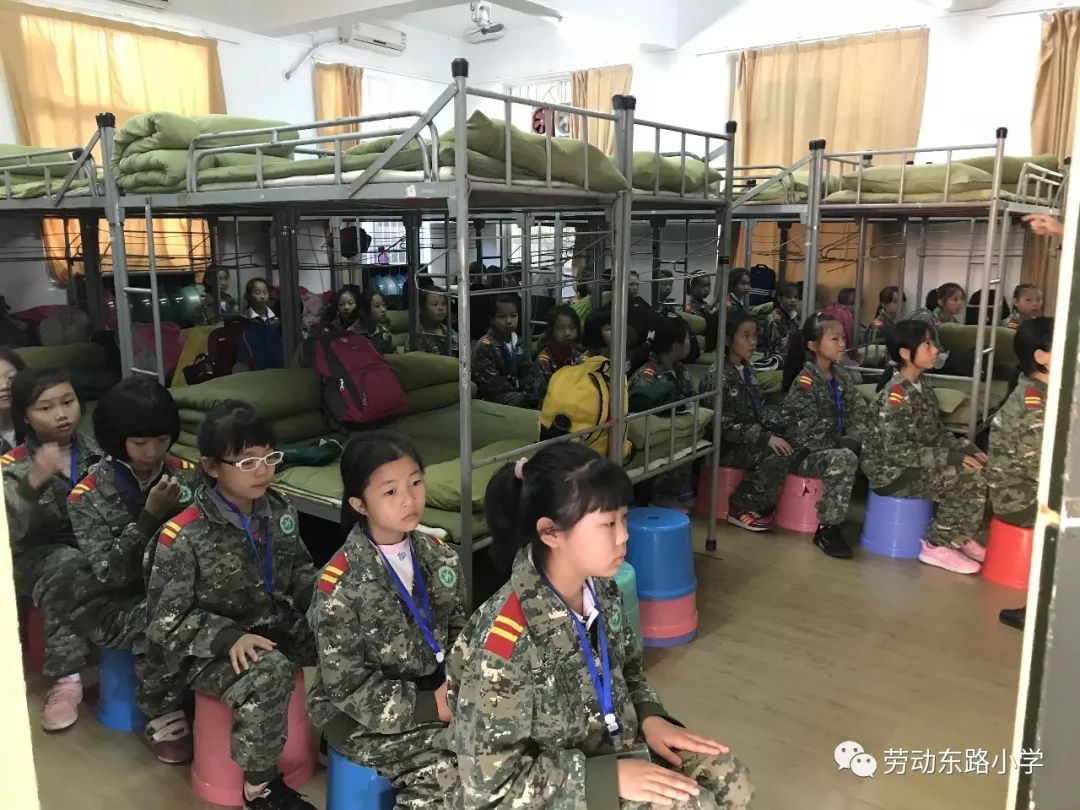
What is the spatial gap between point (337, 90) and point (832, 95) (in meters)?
4.86

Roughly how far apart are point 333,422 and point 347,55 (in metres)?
6.30

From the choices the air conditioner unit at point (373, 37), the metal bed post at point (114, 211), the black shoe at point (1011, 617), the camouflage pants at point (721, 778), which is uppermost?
the air conditioner unit at point (373, 37)

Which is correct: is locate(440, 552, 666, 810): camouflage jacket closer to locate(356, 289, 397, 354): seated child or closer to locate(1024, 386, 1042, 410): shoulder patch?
locate(1024, 386, 1042, 410): shoulder patch

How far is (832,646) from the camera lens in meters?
3.16

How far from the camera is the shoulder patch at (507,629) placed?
5.00 ft

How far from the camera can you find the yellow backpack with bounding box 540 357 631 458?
3189 mm

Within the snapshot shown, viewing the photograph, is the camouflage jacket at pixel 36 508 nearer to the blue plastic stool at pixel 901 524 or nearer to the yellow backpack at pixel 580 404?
the yellow backpack at pixel 580 404

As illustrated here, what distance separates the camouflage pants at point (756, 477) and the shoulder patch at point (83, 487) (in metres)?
2.95

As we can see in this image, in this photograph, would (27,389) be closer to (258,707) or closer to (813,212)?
(258,707)

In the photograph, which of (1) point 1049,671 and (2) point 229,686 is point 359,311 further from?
(1) point 1049,671

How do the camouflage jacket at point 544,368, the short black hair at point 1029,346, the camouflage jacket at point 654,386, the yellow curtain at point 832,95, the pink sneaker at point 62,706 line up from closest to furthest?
the pink sneaker at point 62,706
the short black hair at point 1029,346
the camouflage jacket at point 654,386
the camouflage jacket at point 544,368
the yellow curtain at point 832,95

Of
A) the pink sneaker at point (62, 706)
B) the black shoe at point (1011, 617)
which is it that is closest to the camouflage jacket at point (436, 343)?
the pink sneaker at point (62, 706)

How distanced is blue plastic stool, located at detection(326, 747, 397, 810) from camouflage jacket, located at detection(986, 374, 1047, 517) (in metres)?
2.94

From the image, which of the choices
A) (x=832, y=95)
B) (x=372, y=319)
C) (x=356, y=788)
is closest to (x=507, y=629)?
(x=356, y=788)
